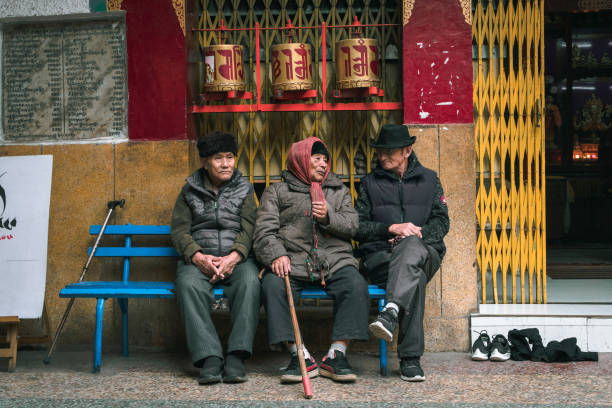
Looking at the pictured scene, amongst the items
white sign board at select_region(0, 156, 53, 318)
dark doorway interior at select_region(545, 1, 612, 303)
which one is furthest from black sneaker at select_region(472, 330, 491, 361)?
dark doorway interior at select_region(545, 1, 612, 303)

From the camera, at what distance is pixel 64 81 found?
5.74 m

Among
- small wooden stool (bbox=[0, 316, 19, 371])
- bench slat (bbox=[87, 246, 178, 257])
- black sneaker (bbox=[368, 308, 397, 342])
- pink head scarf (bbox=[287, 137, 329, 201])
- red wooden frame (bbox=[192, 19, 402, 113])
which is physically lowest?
small wooden stool (bbox=[0, 316, 19, 371])

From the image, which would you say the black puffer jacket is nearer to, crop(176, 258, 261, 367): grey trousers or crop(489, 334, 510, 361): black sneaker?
crop(489, 334, 510, 361): black sneaker

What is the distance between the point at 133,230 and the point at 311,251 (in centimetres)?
157

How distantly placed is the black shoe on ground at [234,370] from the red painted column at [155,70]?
1980 millimetres

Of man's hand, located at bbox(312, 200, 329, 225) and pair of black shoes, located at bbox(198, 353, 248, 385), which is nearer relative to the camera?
pair of black shoes, located at bbox(198, 353, 248, 385)

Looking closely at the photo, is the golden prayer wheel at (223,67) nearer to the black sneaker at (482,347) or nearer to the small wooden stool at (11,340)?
the small wooden stool at (11,340)

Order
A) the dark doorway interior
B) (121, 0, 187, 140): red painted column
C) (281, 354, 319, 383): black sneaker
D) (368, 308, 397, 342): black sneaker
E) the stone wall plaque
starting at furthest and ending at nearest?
1. the dark doorway interior
2. the stone wall plaque
3. (121, 0, 187, 140): red painted column
4. (281, 354, 319, 383): black sneaker
5. (368, 308, 397, 342): black sneaker

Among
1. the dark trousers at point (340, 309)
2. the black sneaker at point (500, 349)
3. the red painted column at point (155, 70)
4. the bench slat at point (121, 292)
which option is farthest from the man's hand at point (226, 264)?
the black sneaker at point (500, 349)

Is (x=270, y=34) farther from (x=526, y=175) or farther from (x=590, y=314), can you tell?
(x=590, y=314)

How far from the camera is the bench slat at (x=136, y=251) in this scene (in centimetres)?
529

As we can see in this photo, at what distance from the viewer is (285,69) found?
17.2 ft

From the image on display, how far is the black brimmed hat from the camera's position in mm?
4965

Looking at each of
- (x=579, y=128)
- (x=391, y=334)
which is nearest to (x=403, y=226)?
(x=391, y=334)
